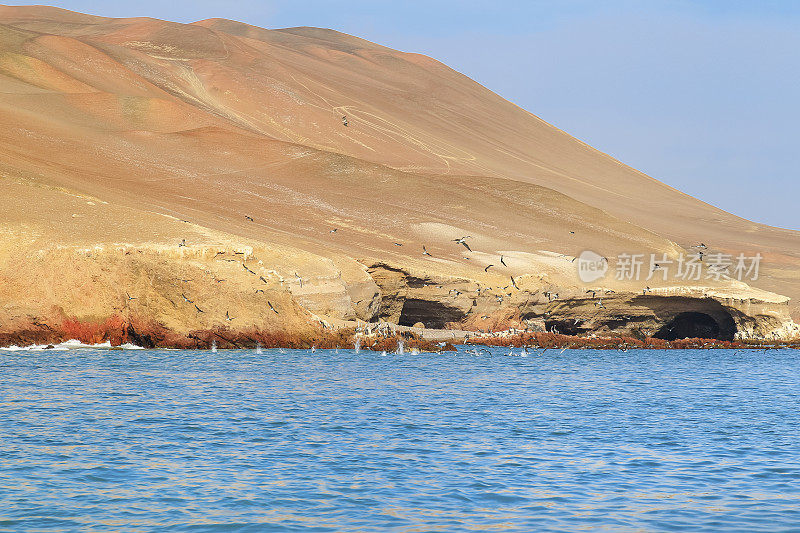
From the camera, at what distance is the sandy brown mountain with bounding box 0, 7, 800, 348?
4431 cm

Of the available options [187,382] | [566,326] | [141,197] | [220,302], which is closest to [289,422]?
[187,382]

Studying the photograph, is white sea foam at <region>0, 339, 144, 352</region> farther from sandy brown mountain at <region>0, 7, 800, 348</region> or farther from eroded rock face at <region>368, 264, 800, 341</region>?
eroded rock face at <region>368, 264, 800, 341</region>

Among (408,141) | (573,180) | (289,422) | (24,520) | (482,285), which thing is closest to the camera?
(24,520)

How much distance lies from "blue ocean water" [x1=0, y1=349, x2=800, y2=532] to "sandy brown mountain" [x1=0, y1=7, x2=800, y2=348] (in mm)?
10403

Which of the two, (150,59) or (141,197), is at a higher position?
(150,59)

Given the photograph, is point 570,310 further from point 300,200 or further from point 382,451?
point 382,451

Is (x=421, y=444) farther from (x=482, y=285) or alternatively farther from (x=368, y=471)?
(x=482, y=285)

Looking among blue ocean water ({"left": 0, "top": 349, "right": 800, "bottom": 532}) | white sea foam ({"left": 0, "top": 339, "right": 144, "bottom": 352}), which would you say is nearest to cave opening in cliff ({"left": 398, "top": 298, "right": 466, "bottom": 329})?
white sea foam ({"left": 0, "top": 339, "right": 144, "bottom": 352})

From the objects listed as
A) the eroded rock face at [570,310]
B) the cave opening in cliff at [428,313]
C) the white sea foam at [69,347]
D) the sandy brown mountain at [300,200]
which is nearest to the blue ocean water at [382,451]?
the white sea foam at [69,347]

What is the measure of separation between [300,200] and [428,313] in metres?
34.8

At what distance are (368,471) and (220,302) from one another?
27.9m

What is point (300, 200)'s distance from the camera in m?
88.9

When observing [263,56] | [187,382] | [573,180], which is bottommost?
[187,382]

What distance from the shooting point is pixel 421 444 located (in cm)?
1934
